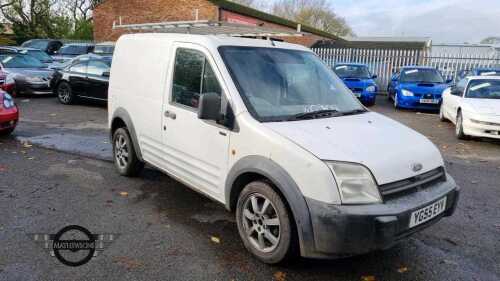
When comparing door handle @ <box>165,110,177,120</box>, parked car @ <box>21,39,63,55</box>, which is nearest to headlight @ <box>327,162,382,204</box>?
door handle @ <box>165,110,177,120</box>

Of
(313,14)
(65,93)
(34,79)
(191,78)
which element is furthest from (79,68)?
(313,14)

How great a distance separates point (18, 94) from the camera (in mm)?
13844

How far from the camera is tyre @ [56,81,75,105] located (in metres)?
12.5

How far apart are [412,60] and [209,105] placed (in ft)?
59.4

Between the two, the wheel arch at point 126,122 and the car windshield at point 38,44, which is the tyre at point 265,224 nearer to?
the wheel arch at point 126,122

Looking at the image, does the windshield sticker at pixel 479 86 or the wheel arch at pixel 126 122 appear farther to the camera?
the windshield sticker at pixel 479 86

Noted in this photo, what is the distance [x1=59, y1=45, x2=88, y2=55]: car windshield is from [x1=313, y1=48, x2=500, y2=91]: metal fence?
13.4m

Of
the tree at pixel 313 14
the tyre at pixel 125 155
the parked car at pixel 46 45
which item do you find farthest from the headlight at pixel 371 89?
the tree at pixel 313 14

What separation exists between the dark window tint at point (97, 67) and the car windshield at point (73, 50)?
9731mm

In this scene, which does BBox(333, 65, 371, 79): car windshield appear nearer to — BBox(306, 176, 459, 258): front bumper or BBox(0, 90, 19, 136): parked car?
BBox(0, 90, 19, 136): parked car

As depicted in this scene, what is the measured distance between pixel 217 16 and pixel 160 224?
21799mm

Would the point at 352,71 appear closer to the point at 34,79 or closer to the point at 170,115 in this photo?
the point at 34,79

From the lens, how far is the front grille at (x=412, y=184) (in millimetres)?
2998

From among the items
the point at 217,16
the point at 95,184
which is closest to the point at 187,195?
the point at 95,184
